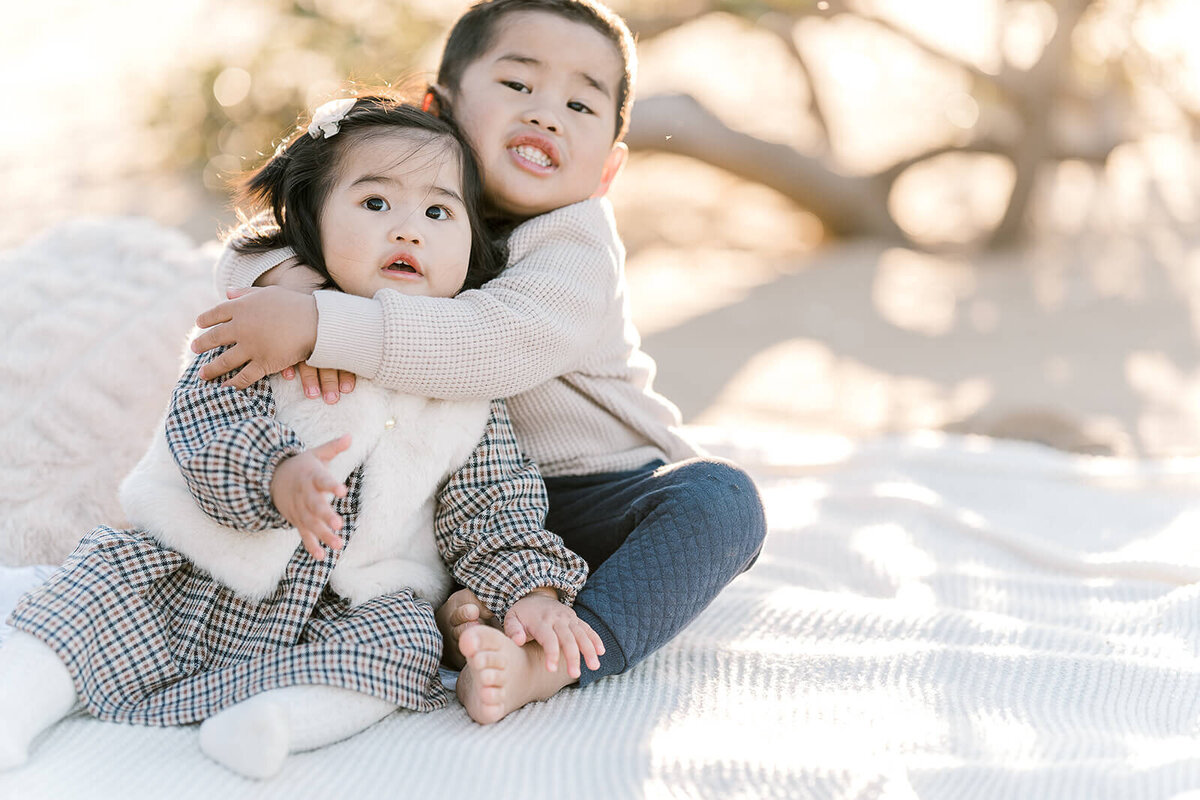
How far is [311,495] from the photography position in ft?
3.73

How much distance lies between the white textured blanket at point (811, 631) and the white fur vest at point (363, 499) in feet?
0.58

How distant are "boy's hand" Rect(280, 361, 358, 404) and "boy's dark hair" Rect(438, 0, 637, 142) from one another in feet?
1.78

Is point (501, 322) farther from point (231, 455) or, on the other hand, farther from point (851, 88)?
point (851, 88)

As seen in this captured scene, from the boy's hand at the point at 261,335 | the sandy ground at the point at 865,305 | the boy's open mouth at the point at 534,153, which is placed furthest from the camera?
the sandy ground at the point at 865,305

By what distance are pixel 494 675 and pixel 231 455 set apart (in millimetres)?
362

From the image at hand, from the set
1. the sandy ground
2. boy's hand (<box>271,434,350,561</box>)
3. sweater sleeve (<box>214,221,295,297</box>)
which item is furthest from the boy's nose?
the sandy ground

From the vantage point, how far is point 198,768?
1.12 metres

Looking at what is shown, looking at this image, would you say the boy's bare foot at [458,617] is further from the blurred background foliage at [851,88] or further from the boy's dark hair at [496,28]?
the blurred background foliage at [851,88]

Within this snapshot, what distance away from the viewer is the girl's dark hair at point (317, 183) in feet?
4.66

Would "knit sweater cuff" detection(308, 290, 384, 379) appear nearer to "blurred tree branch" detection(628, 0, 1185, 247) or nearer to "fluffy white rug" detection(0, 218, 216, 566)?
"fluffy white rug" detection(0, 218, 216, 566)

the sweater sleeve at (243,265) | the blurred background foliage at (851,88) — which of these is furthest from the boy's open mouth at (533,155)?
the blurred background foliage at (851,88)

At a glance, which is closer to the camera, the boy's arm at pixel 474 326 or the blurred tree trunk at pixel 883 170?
the boy's arm at pixel 474 326

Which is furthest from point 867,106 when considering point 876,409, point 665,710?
point 665,710

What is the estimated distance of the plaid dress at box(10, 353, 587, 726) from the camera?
1.20 m
